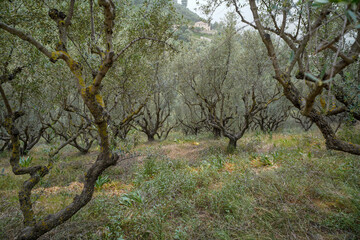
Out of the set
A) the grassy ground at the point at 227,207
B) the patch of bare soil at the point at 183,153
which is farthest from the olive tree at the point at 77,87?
the patch of bare soil at the point at 183,153

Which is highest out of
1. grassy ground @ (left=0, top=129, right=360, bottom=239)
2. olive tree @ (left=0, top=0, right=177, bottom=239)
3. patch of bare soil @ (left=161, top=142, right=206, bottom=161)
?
olive tree @ (left=0, top=0, right=177, bottom=239)

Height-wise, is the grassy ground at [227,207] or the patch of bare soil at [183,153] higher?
the grassy ground at [227,207]

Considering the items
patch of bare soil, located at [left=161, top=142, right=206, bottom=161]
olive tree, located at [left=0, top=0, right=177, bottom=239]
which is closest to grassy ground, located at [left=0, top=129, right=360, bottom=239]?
olive tree, located at [left=0, top=0, right=177, bottom=239]

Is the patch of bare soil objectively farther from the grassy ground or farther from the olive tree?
the olive tree

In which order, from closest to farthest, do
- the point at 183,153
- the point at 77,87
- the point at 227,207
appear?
the point at 77,87
the point at 227,207
the point at 183,153

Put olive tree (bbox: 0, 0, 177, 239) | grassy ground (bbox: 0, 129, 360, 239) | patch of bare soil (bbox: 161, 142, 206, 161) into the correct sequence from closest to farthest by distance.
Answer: olive tree (bbox: 0, 0, 177, 239)
grassy ground (bbox: 0, 129, 360, 239)
patch of bare soil (bbox: 161, 142, 206, 161)

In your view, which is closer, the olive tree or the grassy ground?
the olive tree

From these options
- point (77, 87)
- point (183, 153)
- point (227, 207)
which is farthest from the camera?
point (183, 153)

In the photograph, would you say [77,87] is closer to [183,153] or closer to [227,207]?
[227,207]

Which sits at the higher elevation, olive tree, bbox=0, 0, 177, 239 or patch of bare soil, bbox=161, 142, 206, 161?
olive tree, bbox=0, 0, 177, 239

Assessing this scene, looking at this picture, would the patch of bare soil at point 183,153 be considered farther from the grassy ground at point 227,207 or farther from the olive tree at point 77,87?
the olive tree at point 77,87

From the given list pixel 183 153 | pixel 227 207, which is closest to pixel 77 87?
pixel 227 207

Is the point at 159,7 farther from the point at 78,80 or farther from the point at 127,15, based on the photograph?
the point at 78,80

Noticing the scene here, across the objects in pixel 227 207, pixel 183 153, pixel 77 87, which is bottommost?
pixel 183 153
